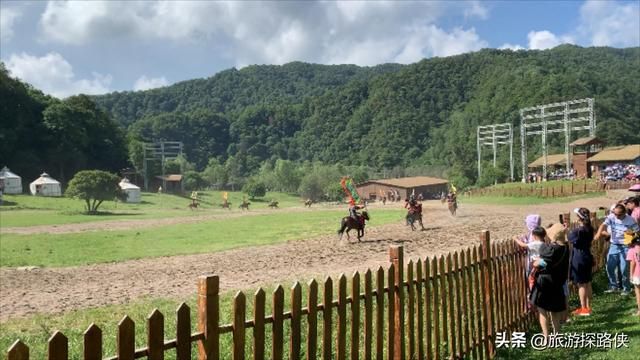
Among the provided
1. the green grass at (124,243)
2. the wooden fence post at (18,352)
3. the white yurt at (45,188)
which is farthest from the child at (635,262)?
the white yurt at (45,188)

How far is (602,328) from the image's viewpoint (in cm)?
788

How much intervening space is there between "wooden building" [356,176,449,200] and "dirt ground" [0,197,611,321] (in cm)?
7285

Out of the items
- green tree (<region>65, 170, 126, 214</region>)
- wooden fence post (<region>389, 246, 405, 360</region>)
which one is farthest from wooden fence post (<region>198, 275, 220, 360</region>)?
green tree (<region>65, 170, 126, 214</region>)

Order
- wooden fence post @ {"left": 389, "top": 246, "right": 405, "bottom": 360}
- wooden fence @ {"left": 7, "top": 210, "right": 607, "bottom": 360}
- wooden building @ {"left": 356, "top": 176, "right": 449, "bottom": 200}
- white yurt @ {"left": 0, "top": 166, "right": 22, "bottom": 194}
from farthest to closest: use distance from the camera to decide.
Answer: wooden building @ {"left": 356, "top": 176, "right": 449, "bottom": 200}
white yurt @ {"left": 0, "top": 166, "right": 22, "bottom": 194}
wooden fence post @ {"left": 389, "top": 246, "right": 405, "bottom": 360}
wooden fence @ {"left": 7, "top": 210, "right": 607, "bottom": 360}

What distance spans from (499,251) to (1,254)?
20953mm

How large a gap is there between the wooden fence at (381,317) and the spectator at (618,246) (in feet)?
9.34

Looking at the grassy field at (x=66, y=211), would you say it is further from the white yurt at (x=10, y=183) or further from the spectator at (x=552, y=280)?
the spectator at (x=552, y=280)

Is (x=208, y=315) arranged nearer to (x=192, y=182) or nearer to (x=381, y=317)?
(x=381, y=317)

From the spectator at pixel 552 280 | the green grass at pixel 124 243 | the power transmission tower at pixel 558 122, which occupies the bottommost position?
the green grass at pixel 124 243

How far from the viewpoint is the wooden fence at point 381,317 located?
3.21 m

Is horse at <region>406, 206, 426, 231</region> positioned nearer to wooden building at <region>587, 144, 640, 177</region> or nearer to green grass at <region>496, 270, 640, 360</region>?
green grass at <region>496, 270, 640, 360</region>

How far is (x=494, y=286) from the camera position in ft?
22.7

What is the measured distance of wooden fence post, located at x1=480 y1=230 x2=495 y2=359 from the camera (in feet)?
21.8

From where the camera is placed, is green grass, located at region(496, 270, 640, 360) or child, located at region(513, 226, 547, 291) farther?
child, located at region(513, 226, 547, 291)
